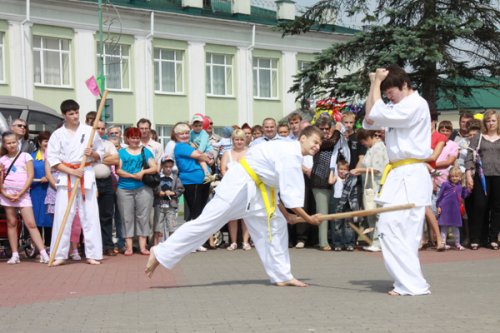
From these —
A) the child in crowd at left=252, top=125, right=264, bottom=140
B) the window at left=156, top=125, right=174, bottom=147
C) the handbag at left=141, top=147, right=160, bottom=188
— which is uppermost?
the window at left=156, top=125, right=174, bottom=147

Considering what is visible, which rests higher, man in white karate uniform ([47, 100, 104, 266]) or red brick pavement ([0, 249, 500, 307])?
man in white karate uniform ([47, 100, 104, 266])

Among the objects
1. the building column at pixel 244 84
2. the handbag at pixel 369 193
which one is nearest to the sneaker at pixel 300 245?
the handbag at pixel 369 193

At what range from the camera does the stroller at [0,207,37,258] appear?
13.9m

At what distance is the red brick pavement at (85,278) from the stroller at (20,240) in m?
0.39

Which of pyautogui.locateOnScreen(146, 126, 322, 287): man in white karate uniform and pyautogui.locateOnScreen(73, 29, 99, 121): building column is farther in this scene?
pyautogui.locateOnScreen(73, 29, 99, 121): building column

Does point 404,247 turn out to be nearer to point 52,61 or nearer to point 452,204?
point 452,204

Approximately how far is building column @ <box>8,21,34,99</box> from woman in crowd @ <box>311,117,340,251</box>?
27.2 metres

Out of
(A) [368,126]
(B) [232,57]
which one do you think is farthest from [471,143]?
(B) [232,57]

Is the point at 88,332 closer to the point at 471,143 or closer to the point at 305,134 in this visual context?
the point at 305,134

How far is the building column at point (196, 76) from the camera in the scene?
154 ft

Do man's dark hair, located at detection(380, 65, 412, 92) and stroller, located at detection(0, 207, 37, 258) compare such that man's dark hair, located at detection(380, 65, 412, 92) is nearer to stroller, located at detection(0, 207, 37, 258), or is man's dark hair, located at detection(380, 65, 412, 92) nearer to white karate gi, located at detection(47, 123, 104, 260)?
white karate gi, located at detection(47, 123, 104, 260)

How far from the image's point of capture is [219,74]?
4875cm

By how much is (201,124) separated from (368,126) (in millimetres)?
7315

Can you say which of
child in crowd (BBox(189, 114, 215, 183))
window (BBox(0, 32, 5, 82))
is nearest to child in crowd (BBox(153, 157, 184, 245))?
child in crowd (BBox(189, 114, 215, 183))
